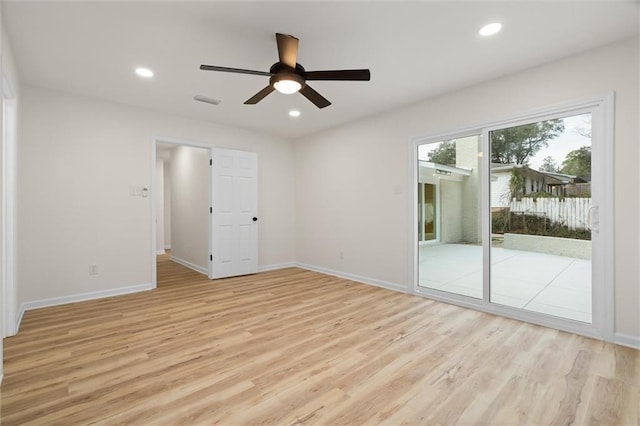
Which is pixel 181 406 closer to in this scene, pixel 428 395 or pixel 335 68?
pixel 428 395

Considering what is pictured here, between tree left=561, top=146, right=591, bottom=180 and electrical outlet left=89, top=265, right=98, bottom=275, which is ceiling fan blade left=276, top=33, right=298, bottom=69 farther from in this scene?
electrical outlet left=89, top=265, right=98, bottom=275

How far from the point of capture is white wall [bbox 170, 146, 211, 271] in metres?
5.27

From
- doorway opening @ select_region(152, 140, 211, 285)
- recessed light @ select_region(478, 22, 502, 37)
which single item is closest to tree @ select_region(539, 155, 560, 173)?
recessed light @ select_region(478, 22, 502, 37)

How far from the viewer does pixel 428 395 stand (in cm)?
181

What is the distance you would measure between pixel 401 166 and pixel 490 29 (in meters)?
1.96

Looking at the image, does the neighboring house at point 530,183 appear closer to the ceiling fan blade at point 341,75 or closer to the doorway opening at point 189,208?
the ceiling fan blade at point 341,75

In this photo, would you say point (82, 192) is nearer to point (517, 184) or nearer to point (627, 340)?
point (517, 184)

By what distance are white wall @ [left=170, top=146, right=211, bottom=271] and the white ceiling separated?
2.02 metres

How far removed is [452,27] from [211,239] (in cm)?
433

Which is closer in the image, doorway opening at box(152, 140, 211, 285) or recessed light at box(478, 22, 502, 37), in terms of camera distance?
recessed light at box(478, 22, 502, 37)

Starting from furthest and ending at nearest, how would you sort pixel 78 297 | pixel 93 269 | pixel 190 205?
pixel 190 205
pixel 93 269
pixel 78 297

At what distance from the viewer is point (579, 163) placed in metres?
2.78

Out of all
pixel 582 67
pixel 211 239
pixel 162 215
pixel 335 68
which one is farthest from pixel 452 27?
pixel 162 215

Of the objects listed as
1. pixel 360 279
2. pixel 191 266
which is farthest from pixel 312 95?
pixel 191 266
